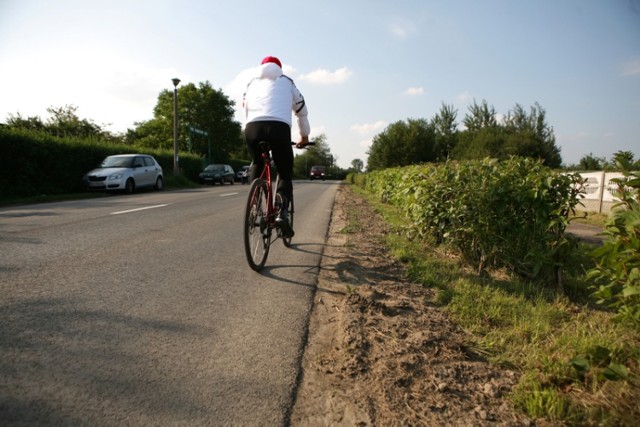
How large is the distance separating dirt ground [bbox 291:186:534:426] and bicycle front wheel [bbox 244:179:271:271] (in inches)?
36.7

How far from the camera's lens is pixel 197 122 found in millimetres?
58750

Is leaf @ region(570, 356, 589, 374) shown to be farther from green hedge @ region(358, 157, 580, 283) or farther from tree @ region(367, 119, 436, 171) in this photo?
tree @ region(367, 119, 436, 171)

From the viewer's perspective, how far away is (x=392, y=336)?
2293mm

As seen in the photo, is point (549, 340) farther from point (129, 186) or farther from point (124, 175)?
point (129, 186)

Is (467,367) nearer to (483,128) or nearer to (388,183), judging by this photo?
(388,183)

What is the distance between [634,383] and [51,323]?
3.16 m

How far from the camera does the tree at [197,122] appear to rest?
189 ft

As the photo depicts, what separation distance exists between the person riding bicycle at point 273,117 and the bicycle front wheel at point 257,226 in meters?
0.18

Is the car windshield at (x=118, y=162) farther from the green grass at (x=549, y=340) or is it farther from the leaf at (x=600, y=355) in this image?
the leaf at (x=600, y=355)

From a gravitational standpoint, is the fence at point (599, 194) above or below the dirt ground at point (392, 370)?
above

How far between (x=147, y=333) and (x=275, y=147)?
230cm

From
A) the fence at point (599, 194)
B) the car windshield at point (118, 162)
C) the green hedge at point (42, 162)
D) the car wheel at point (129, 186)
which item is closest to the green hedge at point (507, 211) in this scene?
the fence at point (599, 194)

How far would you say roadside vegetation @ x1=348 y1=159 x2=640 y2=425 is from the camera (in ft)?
5.52

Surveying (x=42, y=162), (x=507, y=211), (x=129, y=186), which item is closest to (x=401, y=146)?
(x=129, y=186)
